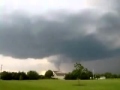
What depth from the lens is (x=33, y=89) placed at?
196ft

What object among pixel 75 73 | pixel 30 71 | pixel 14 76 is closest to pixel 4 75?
pixel 14 76

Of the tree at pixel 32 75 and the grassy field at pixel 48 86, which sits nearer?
the grassy field at pixel 48 86

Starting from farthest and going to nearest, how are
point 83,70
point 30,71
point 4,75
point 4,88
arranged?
point 30,71 < point 4,75 < point 83,70 < point 4,88

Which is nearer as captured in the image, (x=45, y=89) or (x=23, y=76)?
(x=45, y=89)

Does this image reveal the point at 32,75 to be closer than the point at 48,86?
No

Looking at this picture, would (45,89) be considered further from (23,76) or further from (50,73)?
(50,73)

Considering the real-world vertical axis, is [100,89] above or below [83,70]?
below

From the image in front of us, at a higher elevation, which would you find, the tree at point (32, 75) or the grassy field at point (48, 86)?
the tree at point (32, 75)

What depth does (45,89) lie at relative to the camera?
60750mm

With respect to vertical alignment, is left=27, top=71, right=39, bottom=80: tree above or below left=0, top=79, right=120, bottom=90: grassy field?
above

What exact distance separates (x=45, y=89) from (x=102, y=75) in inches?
5480

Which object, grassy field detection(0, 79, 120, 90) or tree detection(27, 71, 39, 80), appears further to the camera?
Answer: tree detection(27, 71, 39, 80)

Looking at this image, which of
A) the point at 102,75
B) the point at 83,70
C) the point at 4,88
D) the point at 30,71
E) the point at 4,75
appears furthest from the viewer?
the point at 102,75

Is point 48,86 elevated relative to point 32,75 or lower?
lower
